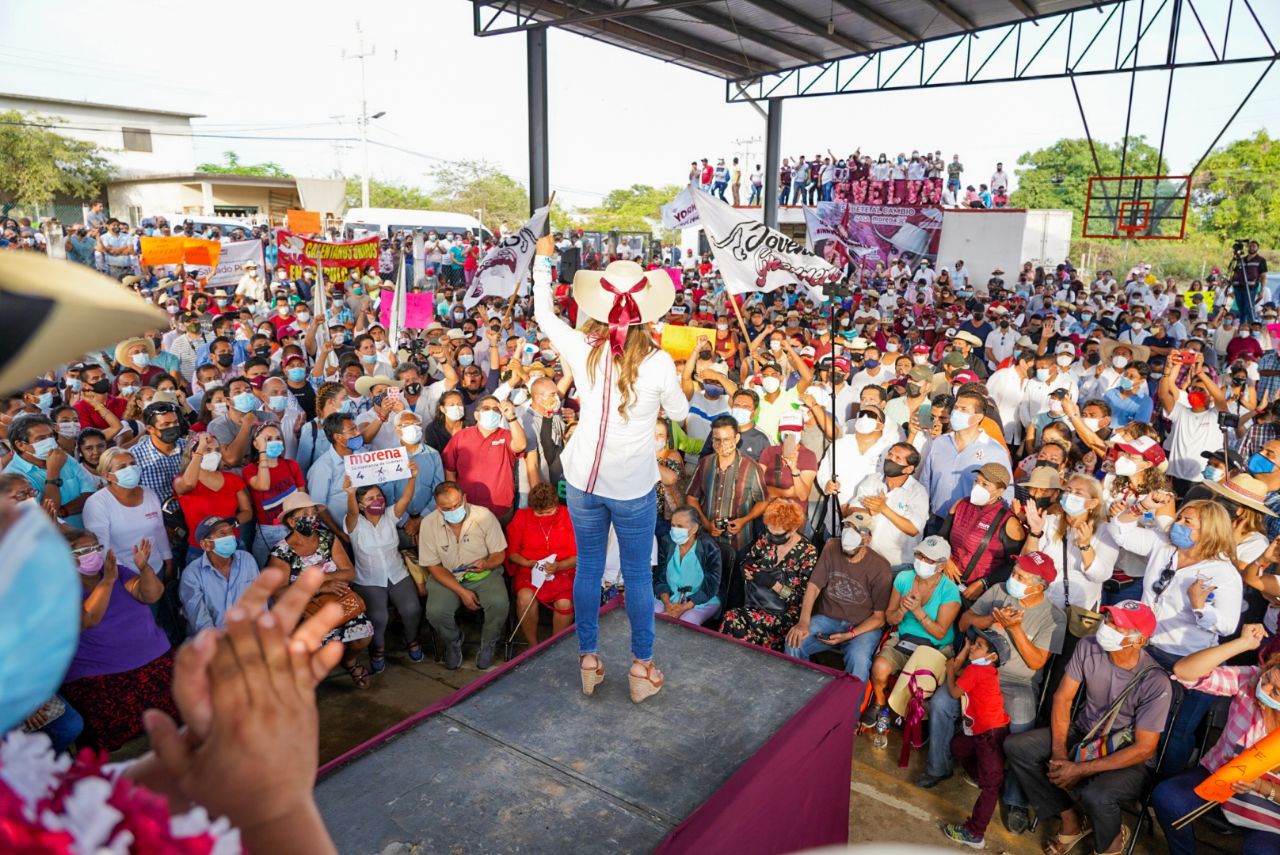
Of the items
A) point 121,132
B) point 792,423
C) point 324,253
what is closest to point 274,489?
point 792,423

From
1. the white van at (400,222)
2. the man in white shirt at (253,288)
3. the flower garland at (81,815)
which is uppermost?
the white van at (400,222)

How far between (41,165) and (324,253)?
29.8m

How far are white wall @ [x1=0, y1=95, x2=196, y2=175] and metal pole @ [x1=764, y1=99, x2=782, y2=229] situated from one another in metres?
32.8

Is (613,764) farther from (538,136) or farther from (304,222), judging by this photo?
(538,136)

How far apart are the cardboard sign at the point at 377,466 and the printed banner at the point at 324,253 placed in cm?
547

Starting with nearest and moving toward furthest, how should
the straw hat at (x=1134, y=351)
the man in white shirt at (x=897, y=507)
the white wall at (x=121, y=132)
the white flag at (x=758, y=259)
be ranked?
the man in white shirt at (x=897, y=507), the white flag at (x=758, y=259), the straw hat at (x=1134, y=351), the white wall at (x=121, y=132)

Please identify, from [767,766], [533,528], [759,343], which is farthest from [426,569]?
[759,343]

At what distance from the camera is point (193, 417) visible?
7.38 m

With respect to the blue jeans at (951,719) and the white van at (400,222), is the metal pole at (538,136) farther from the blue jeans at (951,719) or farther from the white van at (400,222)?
the white van at (400,222)

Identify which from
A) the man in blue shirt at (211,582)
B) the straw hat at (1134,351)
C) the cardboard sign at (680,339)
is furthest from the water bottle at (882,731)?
the straw hat at (1134,351)

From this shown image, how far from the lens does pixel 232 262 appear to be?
12.4 meters

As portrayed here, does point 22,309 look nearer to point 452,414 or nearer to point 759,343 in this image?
point 452,414

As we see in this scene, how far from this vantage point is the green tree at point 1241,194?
36.2m

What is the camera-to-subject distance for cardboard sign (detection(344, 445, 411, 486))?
546 centimetres
